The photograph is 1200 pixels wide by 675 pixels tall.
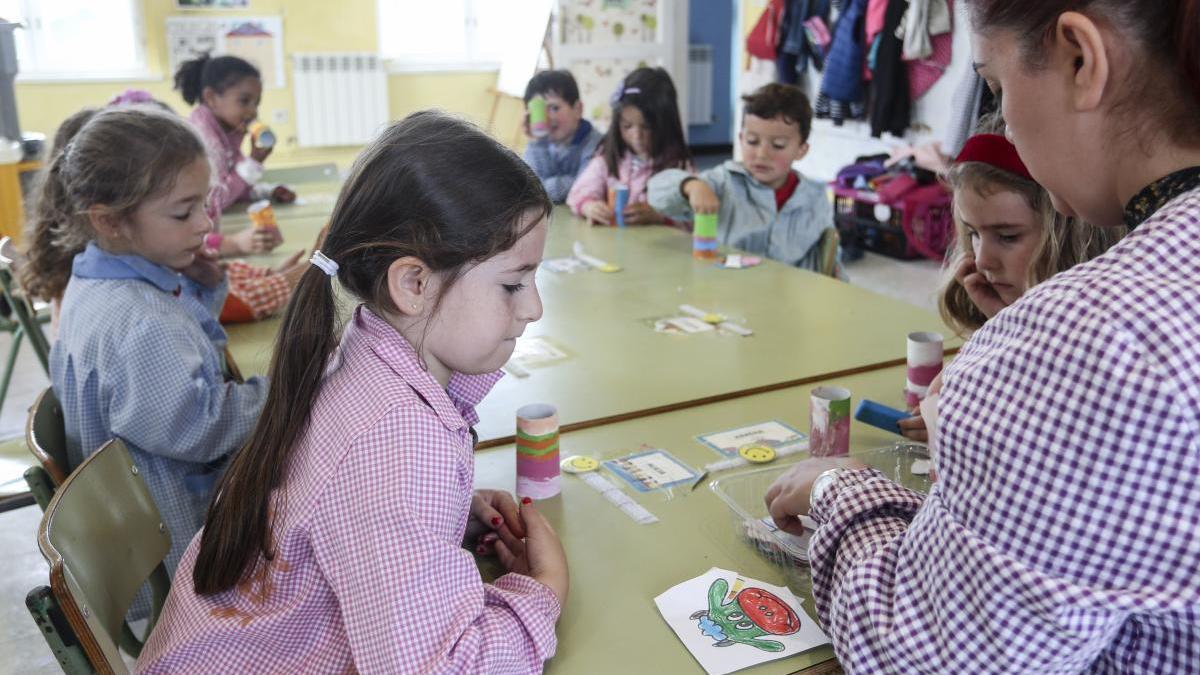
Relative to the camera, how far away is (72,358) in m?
1.79

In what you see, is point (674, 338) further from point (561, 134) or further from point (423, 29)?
point (423, 29)

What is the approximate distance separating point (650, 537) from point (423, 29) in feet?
22.7

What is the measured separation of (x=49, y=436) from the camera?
168 cm

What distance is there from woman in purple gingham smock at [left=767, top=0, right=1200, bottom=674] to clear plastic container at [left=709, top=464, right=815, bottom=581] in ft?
0.97

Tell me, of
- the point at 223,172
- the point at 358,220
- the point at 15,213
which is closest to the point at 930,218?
the point at 223,172

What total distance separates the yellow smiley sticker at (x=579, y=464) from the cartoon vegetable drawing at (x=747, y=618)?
38cm

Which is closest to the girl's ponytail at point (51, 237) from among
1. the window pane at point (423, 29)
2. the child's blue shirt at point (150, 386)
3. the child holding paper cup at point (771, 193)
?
the child's blue shirt at point (150, 386)

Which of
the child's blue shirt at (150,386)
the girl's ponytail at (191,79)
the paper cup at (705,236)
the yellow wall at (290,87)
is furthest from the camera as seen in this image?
the yellow wall at (290,87)

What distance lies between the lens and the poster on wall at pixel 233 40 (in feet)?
21.8

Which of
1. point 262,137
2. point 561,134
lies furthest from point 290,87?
point 561,134

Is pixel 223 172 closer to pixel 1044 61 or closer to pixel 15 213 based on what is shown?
pixel 15 213

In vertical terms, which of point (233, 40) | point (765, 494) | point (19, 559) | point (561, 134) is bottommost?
point (19, 559)

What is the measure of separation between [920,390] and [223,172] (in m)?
2.81

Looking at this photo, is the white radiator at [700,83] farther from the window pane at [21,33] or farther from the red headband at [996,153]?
the red headband at [996,153]
